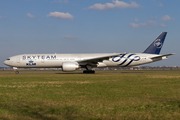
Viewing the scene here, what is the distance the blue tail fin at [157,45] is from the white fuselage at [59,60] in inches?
82.8

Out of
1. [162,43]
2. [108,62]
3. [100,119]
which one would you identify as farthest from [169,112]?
[162,43]

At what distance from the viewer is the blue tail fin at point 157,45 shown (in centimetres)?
3500

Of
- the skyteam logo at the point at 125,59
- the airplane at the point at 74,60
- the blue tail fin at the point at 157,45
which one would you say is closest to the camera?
the airplane at the point at 74,60

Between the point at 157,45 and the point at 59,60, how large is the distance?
1836cm

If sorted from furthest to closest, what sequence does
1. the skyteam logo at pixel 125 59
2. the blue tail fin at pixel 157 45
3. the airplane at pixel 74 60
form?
the blue tail fin at pixel 157 45, the skyteam logo at pixel 125 59, the airplane at pixel 74 60

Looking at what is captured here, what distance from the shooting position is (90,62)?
100ft

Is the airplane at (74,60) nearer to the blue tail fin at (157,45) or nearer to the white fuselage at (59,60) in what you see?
the white fuselage at (59,60)

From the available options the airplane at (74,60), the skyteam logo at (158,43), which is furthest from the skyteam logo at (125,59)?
the skyteam logo at (158,43)

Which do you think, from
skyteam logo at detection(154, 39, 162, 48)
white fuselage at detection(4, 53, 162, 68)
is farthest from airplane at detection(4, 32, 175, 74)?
skyteam logo at detection(154, 39, 162, 48)

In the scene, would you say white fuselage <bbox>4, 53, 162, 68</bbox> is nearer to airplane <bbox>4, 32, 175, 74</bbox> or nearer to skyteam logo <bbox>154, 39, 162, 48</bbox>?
airplane <bbox>4, 32, 175, 74</bbox>

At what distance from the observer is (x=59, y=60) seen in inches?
1267

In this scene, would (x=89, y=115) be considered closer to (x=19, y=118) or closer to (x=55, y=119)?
(x=55, y=119)

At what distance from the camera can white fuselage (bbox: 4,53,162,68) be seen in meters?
32.2

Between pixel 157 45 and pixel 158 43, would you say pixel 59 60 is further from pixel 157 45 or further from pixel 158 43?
pixel 158 43
